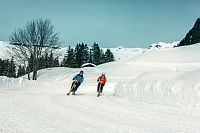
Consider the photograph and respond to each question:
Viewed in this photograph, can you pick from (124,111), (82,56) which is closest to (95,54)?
(82,56)

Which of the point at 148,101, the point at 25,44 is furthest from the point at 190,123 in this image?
the point at 25,44

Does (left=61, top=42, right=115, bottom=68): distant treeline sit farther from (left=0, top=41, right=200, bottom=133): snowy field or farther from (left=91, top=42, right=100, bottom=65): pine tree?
(left=0, top=41, right=200, bottom=133): snowy field

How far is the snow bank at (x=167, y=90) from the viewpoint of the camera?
13.8m

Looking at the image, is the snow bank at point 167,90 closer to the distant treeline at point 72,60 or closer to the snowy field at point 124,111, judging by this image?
the snowy field at point 124,111

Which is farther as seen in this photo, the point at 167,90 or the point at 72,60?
the point at 72,60

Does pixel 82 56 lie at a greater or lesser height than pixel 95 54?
lesser

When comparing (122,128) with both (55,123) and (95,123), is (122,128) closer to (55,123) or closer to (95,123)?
(95,123)

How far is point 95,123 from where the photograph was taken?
380 inches

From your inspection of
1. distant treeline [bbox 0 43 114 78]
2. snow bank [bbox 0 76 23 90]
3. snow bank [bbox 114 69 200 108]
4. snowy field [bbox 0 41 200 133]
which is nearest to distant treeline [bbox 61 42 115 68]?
distant treeline [bbox 0 43 114 78]

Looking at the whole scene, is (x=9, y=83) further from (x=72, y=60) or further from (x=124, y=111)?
(x=72, y=60)

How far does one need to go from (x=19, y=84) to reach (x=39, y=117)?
91.2 feet

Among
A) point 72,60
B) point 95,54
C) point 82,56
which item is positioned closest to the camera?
point 72,60

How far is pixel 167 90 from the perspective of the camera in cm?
1551

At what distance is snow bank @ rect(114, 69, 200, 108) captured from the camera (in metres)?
13.8
